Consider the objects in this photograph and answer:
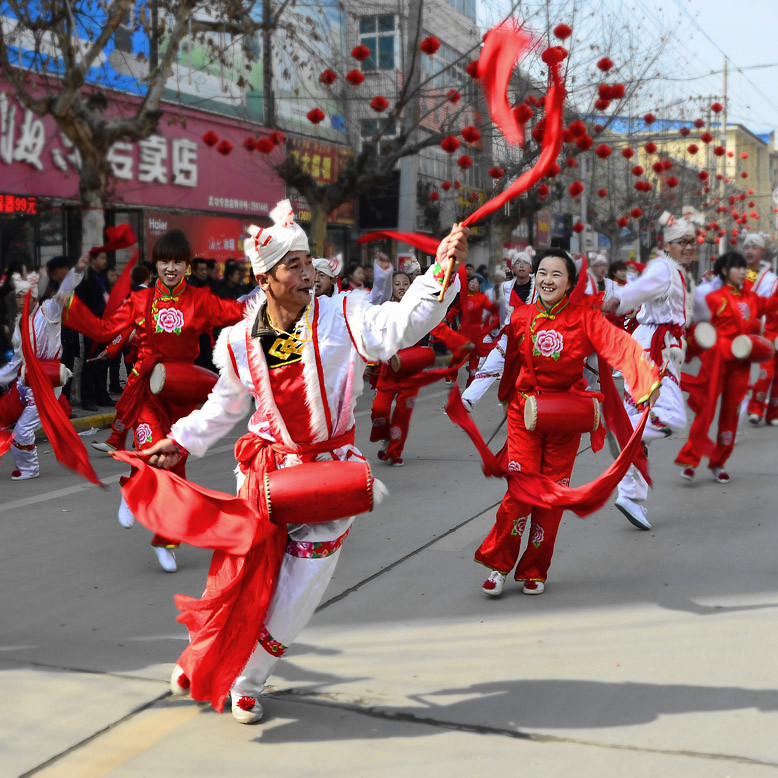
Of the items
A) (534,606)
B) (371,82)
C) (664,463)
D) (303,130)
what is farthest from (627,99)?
(534,606)

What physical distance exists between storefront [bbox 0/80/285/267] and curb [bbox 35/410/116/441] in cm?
310

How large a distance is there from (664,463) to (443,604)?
14.3ft

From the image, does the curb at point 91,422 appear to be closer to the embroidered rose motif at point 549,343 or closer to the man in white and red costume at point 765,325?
the man in white and red costume at point 765,325

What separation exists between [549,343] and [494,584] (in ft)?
3.83

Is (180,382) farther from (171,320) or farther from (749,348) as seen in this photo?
(749,348)

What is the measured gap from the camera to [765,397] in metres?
11.2

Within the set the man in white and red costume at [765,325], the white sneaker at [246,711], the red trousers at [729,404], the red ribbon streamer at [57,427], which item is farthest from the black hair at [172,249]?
the man in white and red costume at [765,325]

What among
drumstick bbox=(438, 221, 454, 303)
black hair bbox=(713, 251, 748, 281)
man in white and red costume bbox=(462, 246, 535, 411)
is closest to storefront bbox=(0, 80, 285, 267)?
man in white and red costume bbox=(462, 246, 535, 411)

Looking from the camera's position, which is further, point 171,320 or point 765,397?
point 765,397

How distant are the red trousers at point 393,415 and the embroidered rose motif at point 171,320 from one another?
10.3 feet

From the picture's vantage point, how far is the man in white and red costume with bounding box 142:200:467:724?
3432mm

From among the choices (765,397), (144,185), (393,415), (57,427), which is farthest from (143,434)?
(144,185)

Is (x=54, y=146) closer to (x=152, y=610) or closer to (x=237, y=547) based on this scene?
(x=152, y=610)

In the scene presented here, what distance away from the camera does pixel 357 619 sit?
4594 mm
